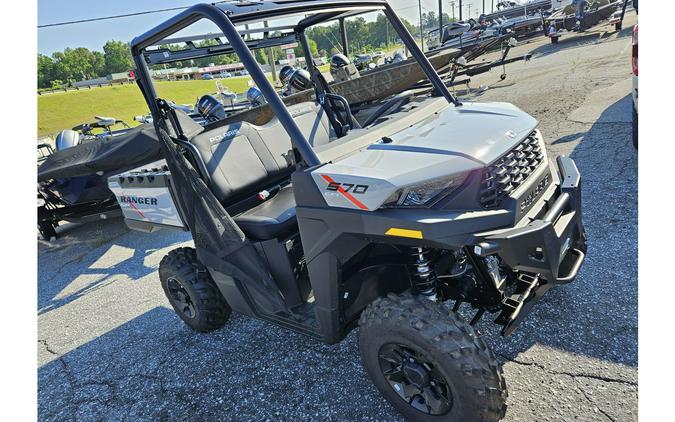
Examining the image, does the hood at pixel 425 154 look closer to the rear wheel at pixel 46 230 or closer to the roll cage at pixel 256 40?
the roll cage at pixel 256 40

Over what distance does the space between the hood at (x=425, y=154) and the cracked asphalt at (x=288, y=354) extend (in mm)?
1299

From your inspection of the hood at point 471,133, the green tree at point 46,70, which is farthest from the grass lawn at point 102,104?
the green tree at point 46,70

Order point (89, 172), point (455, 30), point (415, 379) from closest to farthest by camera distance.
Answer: point (415, 379)
point (89, 172)
point (455, 30)

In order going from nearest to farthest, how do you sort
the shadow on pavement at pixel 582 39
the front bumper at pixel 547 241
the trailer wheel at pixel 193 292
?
the front bumper at pixel 547 241, the trailer wheel at pixel 193 292, the shadow on pavement at pixel 582 39

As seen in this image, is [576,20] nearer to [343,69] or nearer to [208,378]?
[343,69]

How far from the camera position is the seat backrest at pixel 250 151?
296cm

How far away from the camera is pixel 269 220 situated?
2637mm

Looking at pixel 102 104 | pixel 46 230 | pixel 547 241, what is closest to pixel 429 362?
pixel 547 241

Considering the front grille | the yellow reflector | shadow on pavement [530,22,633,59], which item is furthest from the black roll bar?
shadow on pavement [530,22,633,59]

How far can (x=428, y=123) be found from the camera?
7.76 feet

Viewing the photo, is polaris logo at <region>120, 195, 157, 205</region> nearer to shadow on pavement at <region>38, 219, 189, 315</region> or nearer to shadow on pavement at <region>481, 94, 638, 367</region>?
shadow on pavement at <region>38, 219, 189, 315</region>

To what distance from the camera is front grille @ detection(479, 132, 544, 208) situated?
6.00 ft

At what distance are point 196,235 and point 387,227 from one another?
5.19 ft

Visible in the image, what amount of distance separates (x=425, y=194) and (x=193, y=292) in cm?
203
